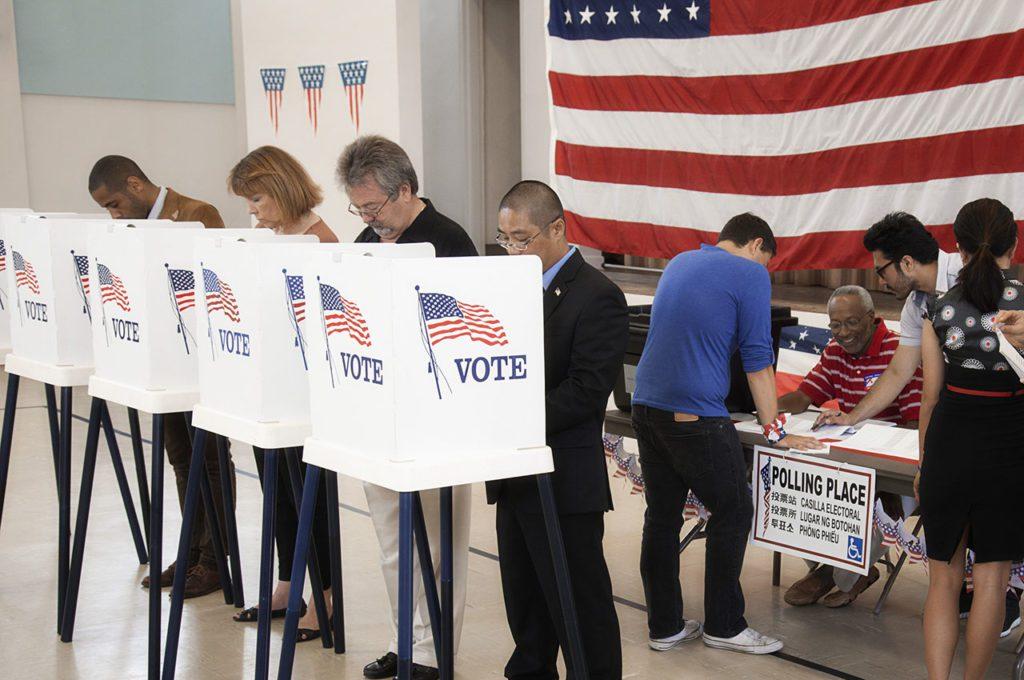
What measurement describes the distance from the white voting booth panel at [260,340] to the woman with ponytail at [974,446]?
1.62 metres

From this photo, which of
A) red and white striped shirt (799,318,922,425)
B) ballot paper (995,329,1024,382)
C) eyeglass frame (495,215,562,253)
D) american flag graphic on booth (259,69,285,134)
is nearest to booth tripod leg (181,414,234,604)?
eyeglass frame (495,215,562,253)

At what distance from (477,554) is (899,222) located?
2183 mm

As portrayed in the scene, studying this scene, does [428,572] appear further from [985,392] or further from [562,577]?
[985,392]

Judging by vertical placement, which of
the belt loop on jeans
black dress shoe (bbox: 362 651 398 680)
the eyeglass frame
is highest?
the eyeglass frame

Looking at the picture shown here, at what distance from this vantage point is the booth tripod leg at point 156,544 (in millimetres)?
3271

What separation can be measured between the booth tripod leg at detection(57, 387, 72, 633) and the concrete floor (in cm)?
14

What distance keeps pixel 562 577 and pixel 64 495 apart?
207 centimetres

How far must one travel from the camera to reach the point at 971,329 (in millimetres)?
2826

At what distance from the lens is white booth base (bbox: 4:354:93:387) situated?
12.4 feet

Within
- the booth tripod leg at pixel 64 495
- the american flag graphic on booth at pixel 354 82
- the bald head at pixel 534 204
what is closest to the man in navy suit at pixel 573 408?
the bald head at pixel 534 204

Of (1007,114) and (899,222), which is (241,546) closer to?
(899,222)

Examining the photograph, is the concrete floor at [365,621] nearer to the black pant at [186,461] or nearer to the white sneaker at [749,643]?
the white sneaker at [749,643]

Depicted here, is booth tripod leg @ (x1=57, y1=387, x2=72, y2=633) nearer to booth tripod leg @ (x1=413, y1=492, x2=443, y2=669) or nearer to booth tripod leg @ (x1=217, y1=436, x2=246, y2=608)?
booth tripod leg @ (x1=217, y1=436, x2=246, y2=608)

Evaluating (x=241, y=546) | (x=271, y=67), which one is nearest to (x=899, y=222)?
(x=241, y=546)
